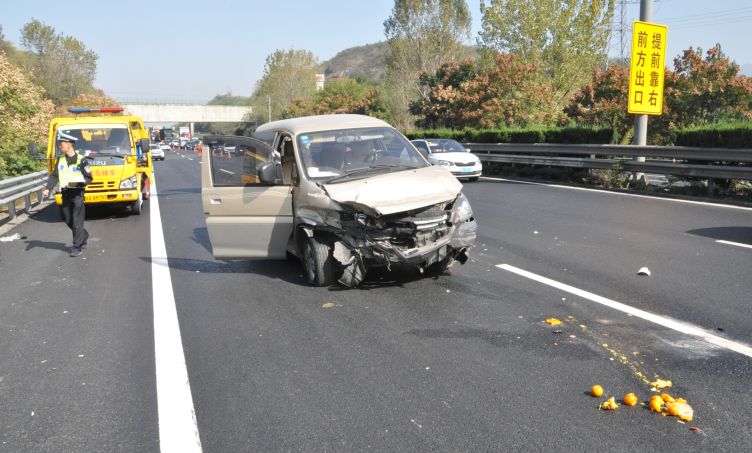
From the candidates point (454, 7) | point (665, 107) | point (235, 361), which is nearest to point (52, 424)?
point (235, 361)

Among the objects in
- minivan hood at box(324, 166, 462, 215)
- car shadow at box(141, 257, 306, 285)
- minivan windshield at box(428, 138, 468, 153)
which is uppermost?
minivan windshield at box(428, 138, 468, 153)

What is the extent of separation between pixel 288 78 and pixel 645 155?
73.6 m

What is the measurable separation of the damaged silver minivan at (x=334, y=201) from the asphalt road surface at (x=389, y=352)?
395mm

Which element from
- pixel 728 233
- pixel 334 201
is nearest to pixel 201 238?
pixel 334 201

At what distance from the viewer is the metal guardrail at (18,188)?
13640 mm

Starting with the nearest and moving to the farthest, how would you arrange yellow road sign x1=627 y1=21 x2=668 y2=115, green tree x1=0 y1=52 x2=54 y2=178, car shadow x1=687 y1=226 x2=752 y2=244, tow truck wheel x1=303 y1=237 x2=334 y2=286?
tow truck wheel x1=303 y1=237 x2=334 y2=286 → car shadow x1=687 y1=226 x2=752 y2=244 → yellow road sign x1=627 y1=21 x2=668 y2=115 → green tree x1=0 y1=52 x2=54 y2=178

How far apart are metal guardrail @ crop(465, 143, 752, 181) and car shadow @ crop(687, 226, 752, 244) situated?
351 cm

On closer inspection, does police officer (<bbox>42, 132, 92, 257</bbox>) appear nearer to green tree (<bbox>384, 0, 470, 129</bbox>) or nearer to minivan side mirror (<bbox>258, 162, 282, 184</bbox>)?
minivan side mirror (<bbox>258, 162, 282, 184</bbox>)

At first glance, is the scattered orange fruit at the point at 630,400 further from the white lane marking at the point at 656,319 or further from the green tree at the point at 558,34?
the green tree at the point at 558,34

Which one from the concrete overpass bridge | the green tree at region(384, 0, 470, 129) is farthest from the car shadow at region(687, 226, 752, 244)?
the concrete overpass bridge

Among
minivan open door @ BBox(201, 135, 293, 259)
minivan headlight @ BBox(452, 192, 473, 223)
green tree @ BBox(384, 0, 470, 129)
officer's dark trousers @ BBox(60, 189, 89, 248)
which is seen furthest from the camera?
green tree @ BBox(384, 0, 470, 129)

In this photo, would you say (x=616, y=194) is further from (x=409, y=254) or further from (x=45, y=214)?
(x=45, y=214)

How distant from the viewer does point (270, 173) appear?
7336 mm

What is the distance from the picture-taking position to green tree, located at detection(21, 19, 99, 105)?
227 ft
